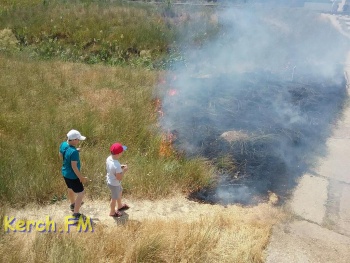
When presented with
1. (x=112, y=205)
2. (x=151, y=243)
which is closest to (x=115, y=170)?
(x=112, y=205)

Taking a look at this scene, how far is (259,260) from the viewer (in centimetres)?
372

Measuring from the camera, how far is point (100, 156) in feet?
17.4

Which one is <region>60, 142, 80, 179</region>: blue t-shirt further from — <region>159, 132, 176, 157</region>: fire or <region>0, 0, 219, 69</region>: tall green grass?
<region>0, 0, 219, 69</region>: tall green grass

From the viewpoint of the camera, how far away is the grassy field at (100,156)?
3492mm

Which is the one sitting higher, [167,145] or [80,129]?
[80,129]

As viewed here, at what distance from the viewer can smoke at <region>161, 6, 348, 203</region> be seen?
5547 millimetres

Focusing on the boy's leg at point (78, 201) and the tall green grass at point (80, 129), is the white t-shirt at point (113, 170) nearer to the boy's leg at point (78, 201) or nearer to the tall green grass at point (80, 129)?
the boy's leg at point (78, 201)

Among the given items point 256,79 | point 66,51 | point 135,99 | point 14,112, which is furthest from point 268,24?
point 14,112

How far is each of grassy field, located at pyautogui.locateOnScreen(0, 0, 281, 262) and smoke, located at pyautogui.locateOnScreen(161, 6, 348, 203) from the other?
18.5 inches

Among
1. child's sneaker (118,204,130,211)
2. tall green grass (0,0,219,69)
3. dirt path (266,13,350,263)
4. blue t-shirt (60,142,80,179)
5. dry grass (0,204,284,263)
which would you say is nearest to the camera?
dry grass (0,204,284,263)

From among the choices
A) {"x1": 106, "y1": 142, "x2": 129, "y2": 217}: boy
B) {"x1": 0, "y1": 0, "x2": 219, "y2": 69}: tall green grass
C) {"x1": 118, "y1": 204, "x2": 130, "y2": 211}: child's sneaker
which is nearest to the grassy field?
{"x1": 0, "y1": 0, "x2": 219, "y2": 69}: tall green grass

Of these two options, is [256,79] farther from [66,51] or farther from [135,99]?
[66,51]

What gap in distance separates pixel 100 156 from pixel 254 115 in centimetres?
369

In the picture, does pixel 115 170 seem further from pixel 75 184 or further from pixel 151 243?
pixel 151 243
